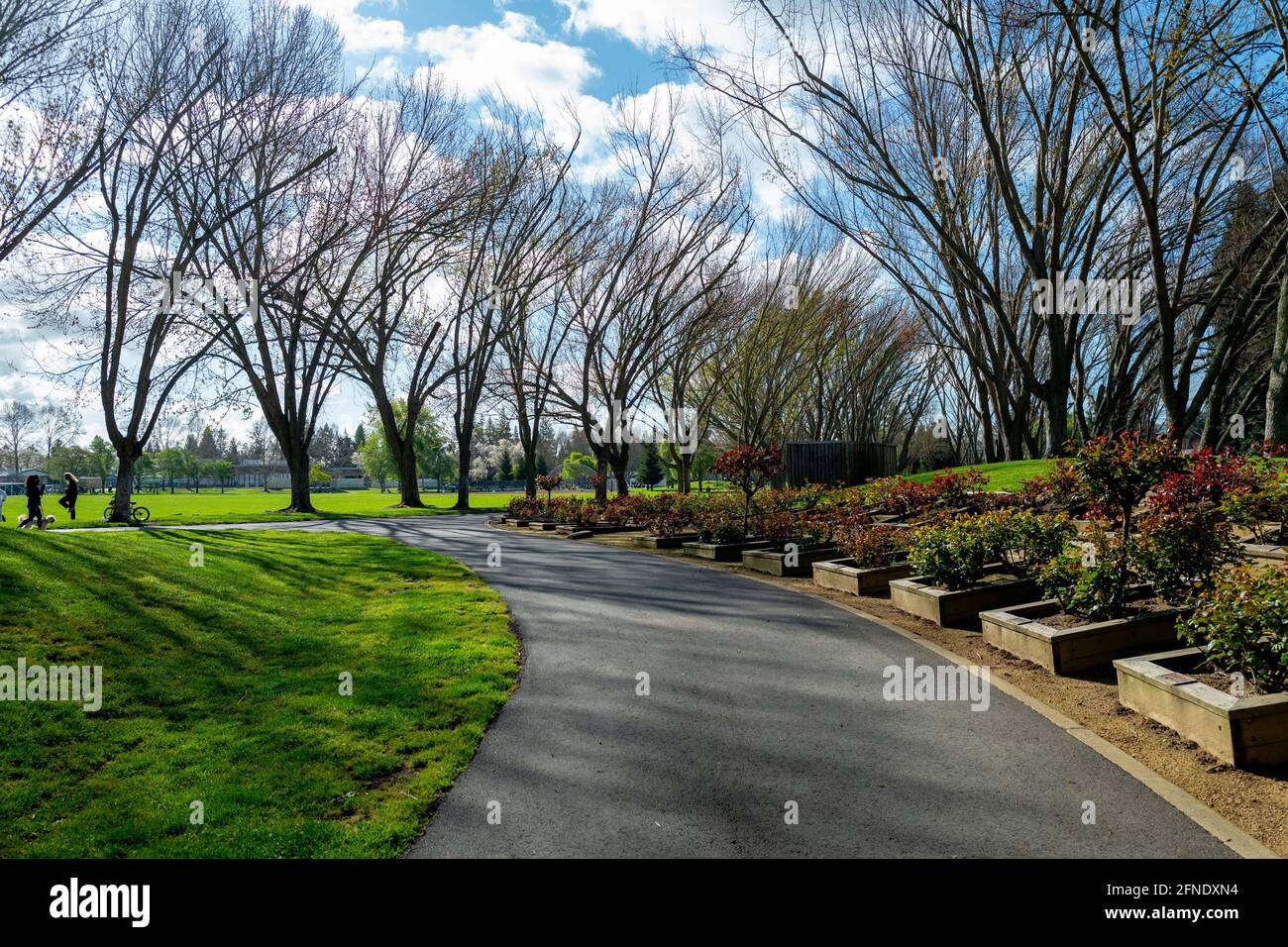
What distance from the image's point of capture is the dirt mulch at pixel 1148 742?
3.81m

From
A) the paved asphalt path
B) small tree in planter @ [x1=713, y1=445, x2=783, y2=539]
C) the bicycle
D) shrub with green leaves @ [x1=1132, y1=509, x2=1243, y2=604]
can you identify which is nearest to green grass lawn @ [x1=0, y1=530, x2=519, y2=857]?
the paved asphalt path

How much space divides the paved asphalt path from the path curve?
1cm

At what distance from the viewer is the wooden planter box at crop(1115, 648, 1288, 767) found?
4.26m

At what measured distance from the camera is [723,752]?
188 inches

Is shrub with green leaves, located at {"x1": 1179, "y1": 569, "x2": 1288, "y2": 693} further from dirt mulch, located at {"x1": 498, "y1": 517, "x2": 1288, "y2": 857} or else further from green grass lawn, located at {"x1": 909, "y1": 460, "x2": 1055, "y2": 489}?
green grass lawn, located at {"x1": 909, "y1": 460, "x2": 1055, "y2": 489}

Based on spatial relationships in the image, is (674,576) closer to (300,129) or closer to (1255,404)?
(300,129)

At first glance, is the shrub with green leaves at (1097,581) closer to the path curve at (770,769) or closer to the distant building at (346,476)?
the path curve at (770,769)

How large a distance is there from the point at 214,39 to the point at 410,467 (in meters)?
23.0

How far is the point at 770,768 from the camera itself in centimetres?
454

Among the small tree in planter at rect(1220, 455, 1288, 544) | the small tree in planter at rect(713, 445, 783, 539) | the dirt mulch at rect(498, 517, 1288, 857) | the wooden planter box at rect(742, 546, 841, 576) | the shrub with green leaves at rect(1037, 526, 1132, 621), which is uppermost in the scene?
the small tree in planter at rect(713, 445, 783, 539)

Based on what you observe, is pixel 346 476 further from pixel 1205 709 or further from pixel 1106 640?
pixel 1205 709

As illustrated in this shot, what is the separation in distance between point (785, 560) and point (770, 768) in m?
8.20

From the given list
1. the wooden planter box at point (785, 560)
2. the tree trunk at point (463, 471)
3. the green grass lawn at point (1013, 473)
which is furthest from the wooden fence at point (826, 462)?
the tree trunk at point (463, 471)
